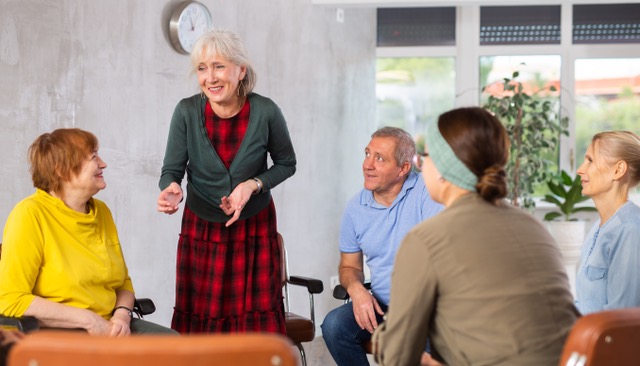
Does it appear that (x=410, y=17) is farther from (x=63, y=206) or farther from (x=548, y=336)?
(x=548, y=336)

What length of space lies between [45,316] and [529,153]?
542cm

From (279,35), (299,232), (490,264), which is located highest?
(279,35)

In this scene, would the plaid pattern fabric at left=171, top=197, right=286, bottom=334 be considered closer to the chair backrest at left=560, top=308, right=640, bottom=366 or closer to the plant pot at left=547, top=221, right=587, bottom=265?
the chair backrest at left=560, top=308, right=640, bottom=366

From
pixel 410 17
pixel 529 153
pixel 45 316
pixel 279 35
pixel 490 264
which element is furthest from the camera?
pixel 410 17

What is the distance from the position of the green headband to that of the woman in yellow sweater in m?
1.25

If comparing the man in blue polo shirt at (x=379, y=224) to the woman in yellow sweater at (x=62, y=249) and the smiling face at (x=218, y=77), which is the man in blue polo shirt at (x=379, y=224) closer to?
the smiling face at (x=218, y=77)

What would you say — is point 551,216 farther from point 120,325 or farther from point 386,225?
point 120,325

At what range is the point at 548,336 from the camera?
187 centimetres

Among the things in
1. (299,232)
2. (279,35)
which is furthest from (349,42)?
(299,232)

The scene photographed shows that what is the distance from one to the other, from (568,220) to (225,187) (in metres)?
5.23

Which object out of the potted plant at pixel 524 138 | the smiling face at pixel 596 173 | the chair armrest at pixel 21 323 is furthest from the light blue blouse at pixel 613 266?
the potted plant at pixel 524 138

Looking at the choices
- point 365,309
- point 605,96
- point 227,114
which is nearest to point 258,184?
point 227,114

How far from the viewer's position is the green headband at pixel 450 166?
6.43 ft

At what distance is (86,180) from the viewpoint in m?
2.69
